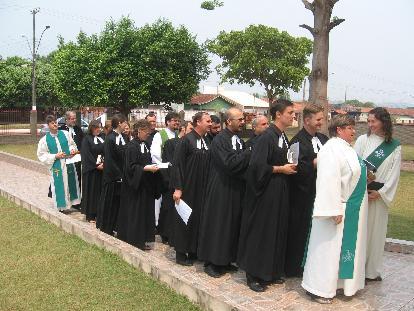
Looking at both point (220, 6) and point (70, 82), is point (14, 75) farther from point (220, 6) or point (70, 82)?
point (220, 6)

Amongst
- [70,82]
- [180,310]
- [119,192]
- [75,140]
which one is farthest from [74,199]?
[70,82]

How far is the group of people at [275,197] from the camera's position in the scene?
197 inches

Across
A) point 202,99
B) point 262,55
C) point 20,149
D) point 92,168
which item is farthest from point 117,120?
point 202,99

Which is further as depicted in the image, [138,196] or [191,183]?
[138,196]

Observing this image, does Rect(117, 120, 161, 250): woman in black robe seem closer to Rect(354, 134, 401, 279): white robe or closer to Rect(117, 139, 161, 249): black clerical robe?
Rect(117, 139, 161, 249): black clerical robe

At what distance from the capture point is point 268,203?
5.37 meters

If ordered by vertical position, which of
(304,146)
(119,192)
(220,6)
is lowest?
(119,192)

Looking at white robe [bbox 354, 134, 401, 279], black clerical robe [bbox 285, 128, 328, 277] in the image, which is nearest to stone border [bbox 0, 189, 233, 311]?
black clerical robe [bbox 285, 128, 328, 277]

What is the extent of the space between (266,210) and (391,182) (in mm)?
1516

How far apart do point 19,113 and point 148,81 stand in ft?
33.8

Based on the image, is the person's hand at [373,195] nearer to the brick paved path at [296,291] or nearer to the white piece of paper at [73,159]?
the brick paved path at [296,291]

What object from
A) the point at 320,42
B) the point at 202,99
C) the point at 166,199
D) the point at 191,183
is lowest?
the point at 166,199

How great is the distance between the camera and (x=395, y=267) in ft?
20.9

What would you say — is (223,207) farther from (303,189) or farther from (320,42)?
(320,42)
